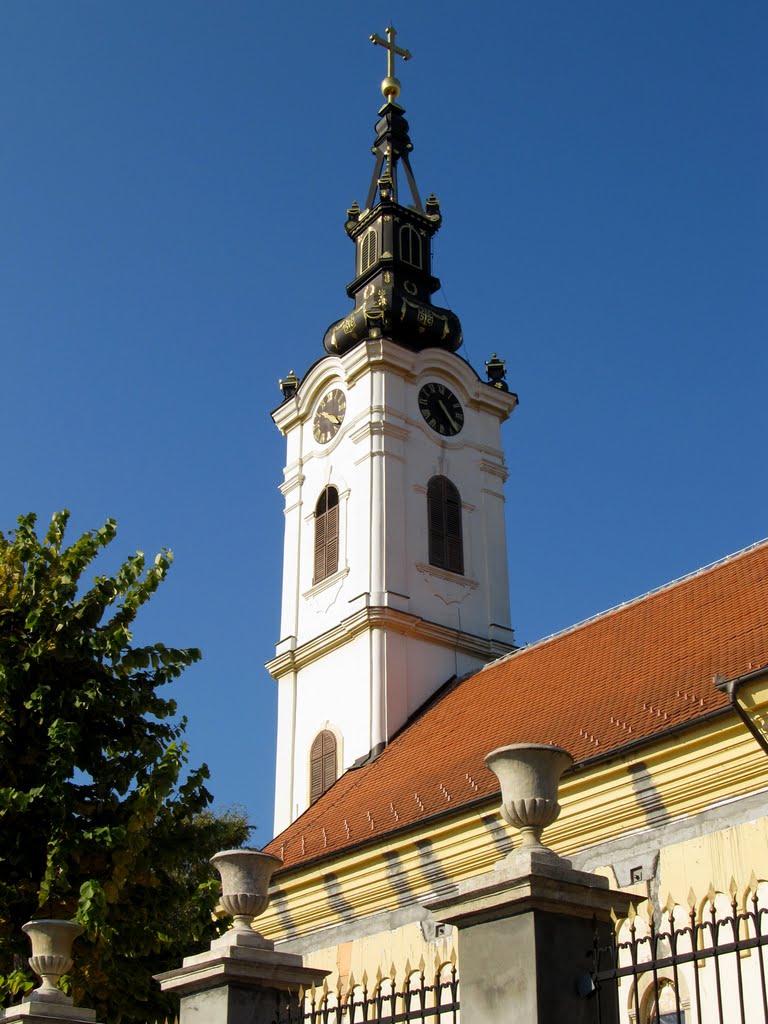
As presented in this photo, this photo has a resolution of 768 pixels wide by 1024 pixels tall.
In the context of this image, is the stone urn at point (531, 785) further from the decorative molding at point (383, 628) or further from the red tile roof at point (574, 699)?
the decorative molding at point (383, 628)

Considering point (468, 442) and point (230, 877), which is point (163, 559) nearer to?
point (230, 877)

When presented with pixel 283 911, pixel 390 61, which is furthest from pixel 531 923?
pixel 390 61

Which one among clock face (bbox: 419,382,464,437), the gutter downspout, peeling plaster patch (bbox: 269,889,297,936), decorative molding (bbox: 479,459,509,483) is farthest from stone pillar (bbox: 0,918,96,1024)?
decorative molding (bbox: 479,459,509,483)

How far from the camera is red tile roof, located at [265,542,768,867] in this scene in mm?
15697

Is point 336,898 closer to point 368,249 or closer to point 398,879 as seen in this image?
point 398,879

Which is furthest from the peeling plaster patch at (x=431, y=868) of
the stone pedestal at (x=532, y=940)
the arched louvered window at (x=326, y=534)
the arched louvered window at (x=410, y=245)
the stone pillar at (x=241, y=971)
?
the arched louvered window at (x=410, y=245)

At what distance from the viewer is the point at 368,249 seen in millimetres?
31719

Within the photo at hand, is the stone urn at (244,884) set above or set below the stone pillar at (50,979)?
above

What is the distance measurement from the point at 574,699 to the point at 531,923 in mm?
12418

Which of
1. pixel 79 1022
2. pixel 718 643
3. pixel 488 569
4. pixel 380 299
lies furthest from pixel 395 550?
pixel 79 1022

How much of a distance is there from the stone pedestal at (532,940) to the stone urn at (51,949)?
4.03 metres

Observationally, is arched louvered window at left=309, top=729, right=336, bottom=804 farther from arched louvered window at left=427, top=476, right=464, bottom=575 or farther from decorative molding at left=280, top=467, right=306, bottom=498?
decorative molding at left=280, top=467, right=306, bottom=498

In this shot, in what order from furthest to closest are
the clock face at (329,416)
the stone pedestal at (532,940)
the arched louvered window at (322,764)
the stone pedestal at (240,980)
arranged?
the clock face at (329,416) < the arched louvered window at (322,764) < the stone pedestal at (240,980) < the stone pedestal at (532,940)

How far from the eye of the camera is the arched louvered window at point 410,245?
103 feet
